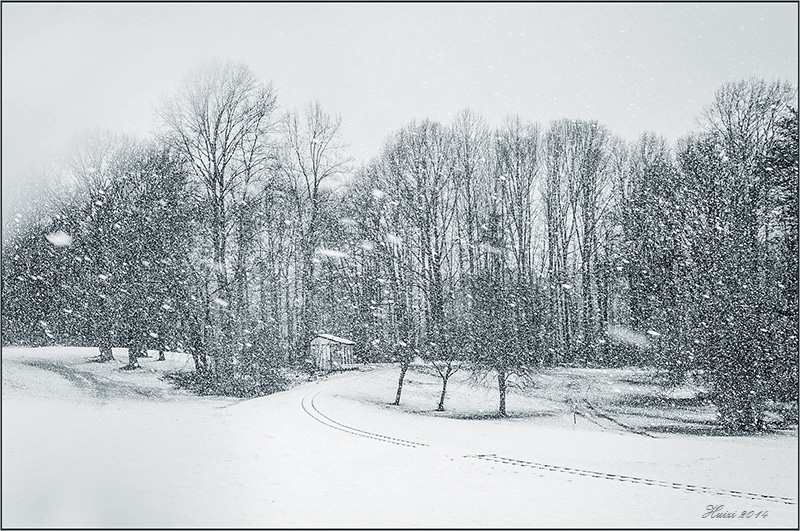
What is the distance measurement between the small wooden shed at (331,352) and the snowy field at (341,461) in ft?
22.9

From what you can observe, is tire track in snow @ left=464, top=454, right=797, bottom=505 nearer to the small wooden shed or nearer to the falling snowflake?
the falling snowflake

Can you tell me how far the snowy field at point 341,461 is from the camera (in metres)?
8.44

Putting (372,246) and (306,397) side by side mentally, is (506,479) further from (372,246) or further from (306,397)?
(372,246)

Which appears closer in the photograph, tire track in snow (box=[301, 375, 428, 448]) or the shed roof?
tire track in snow (box=[301, 375, 428, 448])

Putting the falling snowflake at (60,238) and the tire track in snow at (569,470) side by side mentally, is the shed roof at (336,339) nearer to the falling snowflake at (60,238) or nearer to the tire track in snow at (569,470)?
the tire track in snow at (569,470)

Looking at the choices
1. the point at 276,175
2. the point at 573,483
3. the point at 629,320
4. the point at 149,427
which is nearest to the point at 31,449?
the point at 149,427

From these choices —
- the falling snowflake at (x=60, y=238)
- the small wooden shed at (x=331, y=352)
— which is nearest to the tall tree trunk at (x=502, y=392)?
the small wooden shed at (x=331, y=352)

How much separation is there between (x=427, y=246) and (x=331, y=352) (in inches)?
291

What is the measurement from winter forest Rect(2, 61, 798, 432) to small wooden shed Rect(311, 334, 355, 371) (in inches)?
29.6

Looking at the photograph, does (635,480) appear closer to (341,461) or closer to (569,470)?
(569,470)

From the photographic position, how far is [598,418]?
21.4 m

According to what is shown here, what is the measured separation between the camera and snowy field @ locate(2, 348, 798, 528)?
8438 mm

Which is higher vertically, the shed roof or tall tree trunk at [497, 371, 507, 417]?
the shed roof

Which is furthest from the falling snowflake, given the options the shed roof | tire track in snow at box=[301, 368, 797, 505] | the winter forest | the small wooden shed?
the shed roof
